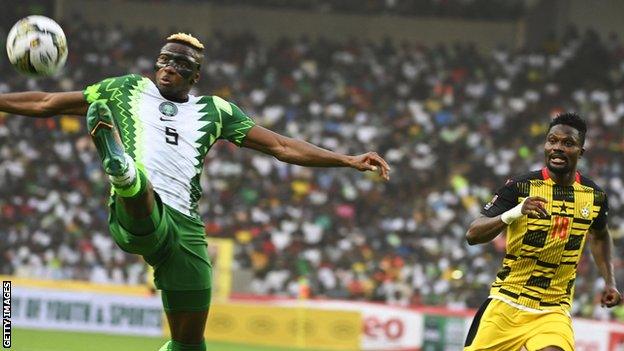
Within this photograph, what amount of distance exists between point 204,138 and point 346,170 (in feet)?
62.3

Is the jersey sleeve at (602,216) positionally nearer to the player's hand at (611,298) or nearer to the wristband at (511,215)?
the player's hand at (611,298)

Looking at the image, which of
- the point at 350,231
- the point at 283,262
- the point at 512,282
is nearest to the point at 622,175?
the point at 350,231

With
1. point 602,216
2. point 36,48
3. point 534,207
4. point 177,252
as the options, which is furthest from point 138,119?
point 602,216

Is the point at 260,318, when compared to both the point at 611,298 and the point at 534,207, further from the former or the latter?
the point at 534,207

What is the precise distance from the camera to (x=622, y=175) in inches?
1081

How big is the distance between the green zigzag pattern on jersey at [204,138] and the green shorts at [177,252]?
19 cm

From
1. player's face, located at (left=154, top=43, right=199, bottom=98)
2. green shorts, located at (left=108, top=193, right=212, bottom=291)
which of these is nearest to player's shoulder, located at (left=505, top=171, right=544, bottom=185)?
green shorts, located at (left=108, top=193, right=212, bottom=291)

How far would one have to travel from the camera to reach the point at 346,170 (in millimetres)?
27297

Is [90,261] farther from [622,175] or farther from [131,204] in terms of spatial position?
[131,204]

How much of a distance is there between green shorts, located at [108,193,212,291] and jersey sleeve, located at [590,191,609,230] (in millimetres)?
2791

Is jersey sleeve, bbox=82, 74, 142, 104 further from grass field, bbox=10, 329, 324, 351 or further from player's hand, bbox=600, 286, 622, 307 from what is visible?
grass field, bbox=10, 329, 324, 351

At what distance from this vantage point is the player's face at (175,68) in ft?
27.1

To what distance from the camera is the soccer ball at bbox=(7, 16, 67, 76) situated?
8242 mm

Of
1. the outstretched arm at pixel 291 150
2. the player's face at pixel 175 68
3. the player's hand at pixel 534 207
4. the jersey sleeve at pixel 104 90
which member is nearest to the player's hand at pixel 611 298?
the player's hand at pixel 534 207
